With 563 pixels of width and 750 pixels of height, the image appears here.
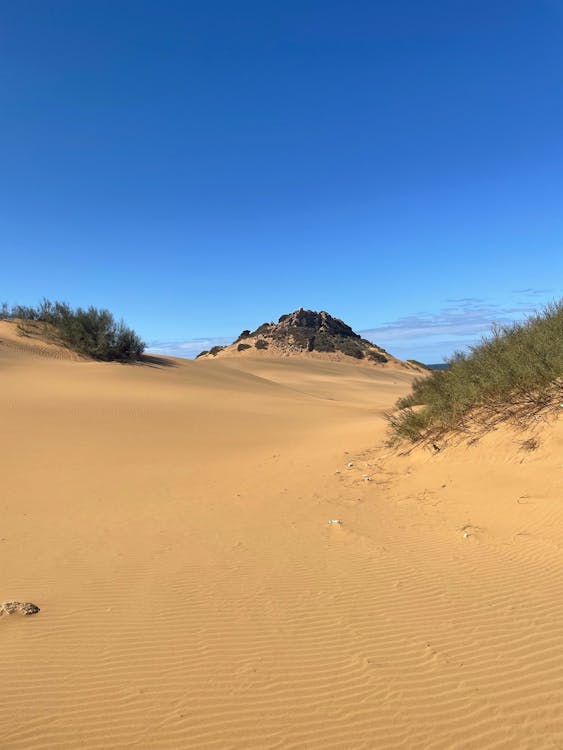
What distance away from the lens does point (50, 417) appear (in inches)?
546

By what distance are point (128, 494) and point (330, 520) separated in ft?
12.6

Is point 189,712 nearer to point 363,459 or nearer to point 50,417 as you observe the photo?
point 363,459

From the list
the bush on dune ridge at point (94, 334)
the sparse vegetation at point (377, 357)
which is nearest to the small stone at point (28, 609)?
the bush on dune ridge at point (94, 334)

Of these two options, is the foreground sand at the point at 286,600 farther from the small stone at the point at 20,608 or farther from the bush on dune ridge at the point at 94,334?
the bush on dune ridge at the point at 94,334

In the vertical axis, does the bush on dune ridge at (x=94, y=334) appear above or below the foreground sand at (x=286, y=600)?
above

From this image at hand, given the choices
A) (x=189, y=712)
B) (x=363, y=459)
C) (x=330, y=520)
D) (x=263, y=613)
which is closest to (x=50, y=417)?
(x=363, y=459)

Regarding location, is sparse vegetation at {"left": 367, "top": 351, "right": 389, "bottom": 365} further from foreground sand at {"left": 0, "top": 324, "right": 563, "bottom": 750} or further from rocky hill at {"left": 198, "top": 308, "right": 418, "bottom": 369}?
foreground sand at {"left": 0, "top": 324, "right": 563, "bottom": 750}

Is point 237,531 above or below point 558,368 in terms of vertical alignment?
below

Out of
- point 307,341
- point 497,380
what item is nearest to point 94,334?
point 497,380

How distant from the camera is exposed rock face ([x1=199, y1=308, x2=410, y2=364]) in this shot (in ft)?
186

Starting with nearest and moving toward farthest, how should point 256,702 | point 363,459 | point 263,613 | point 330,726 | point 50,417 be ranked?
point 330,726, point 256,702, point 263,613, point 363,459, point 50,417

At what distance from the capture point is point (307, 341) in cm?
5812

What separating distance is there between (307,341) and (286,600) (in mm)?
54353

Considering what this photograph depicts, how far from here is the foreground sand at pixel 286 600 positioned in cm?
269
